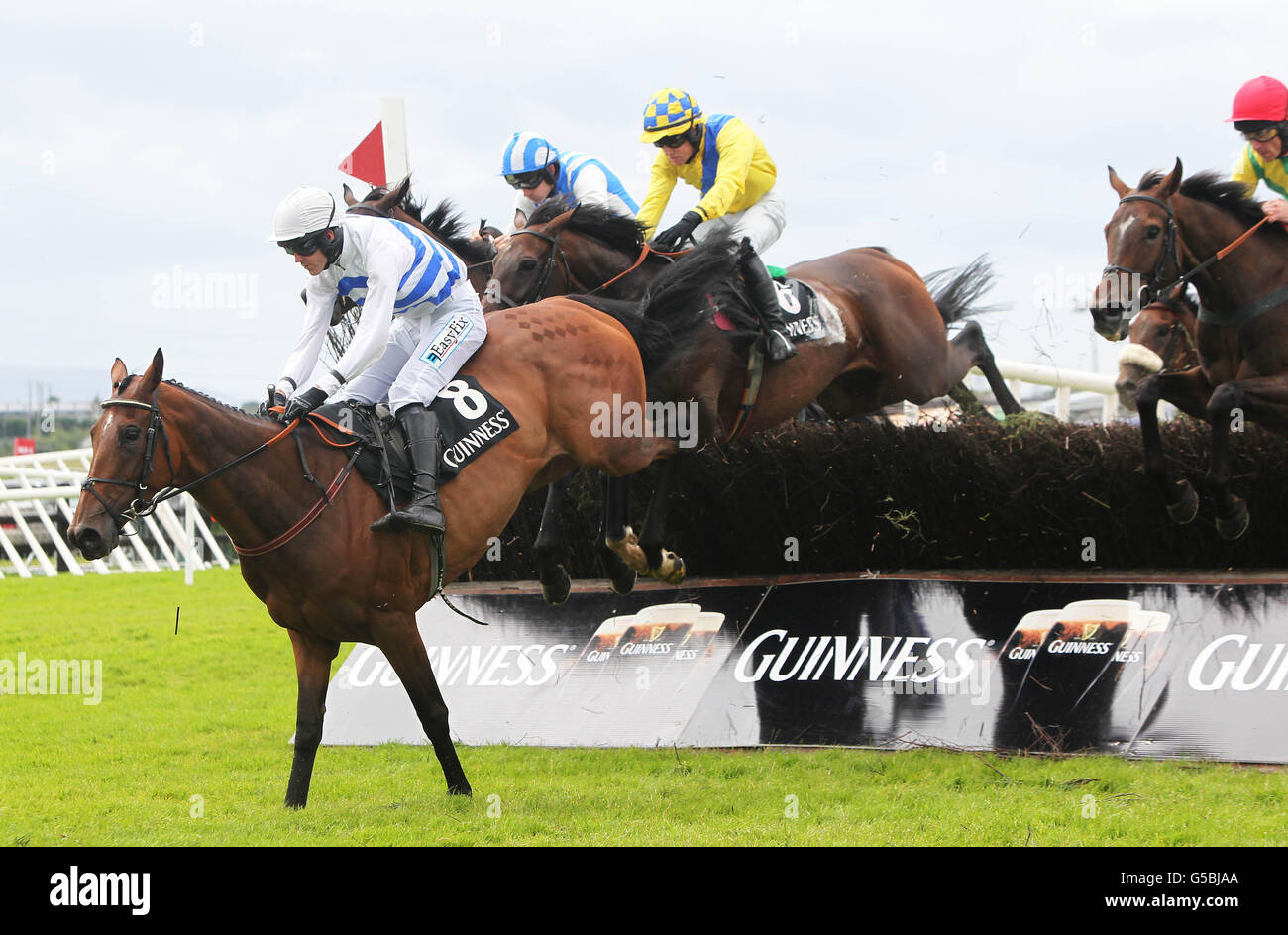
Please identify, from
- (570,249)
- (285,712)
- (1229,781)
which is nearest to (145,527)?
(285,712)

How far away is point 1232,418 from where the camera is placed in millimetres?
6508

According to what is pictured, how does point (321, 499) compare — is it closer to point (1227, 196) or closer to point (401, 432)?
point (401, 432)

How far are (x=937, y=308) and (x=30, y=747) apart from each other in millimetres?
5951

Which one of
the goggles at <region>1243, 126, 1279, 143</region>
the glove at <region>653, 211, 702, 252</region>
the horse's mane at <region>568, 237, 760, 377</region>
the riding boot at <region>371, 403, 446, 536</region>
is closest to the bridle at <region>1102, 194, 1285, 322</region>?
the goggles at <region>1243, 126, 1279, 143</region>

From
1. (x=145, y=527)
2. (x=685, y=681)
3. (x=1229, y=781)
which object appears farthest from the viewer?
(x=145, y=527)

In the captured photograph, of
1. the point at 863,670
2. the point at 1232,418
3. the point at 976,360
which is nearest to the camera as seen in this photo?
the point at 1232,418

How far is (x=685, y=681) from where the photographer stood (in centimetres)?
699

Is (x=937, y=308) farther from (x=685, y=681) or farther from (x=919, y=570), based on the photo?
(x=685, y=681)

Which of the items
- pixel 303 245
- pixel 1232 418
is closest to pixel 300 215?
pixel 303 245

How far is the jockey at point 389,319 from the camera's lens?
551 centimetres

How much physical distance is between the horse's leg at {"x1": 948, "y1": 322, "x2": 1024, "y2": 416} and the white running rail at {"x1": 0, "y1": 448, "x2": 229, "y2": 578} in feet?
26.8

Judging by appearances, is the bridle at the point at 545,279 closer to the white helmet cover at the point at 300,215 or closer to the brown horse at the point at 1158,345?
the white helmet cover at the point at 300,215

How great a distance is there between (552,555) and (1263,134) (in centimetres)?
414

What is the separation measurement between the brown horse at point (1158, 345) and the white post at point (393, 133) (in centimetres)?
474
